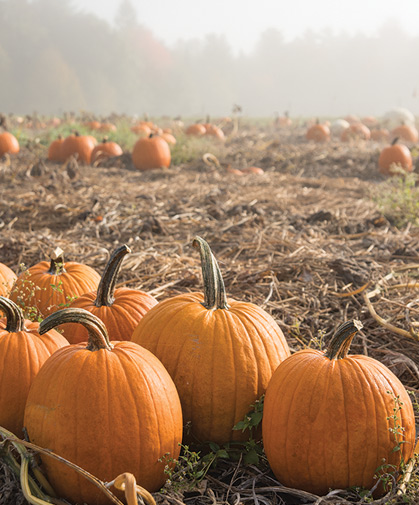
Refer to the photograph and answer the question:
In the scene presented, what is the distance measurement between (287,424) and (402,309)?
1.80m

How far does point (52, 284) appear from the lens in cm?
291

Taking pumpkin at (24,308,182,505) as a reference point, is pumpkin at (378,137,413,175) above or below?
above

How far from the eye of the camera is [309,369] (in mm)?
1962

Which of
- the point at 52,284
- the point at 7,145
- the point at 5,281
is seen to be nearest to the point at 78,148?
the point at 7,145

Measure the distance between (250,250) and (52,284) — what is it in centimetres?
→ 233

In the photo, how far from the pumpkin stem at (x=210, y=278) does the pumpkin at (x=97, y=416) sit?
439 millimetres

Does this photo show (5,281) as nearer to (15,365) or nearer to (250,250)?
(15,365)

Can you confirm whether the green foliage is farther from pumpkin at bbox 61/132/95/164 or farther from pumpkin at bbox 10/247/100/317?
pumpkin at bbox 61/132/95/164

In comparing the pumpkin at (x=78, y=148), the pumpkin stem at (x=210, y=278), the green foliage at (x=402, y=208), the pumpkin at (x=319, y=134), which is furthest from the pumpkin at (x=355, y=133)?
the pumpkin stem at (x=210, y=278)

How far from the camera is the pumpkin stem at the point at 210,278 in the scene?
2188 millimetres

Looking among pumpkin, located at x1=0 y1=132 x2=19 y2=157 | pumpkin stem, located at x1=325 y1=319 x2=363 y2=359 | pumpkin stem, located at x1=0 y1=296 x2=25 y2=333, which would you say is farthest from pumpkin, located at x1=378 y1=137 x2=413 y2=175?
pumpkin stem, located at x1=0 y1=296 x2=25 y2=333

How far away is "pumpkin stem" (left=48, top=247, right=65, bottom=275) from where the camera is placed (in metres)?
3.02

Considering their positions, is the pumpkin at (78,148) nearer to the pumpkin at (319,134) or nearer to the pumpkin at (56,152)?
the pumpkin at (56,152)

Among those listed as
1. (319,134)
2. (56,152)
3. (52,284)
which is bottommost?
(52,284)
